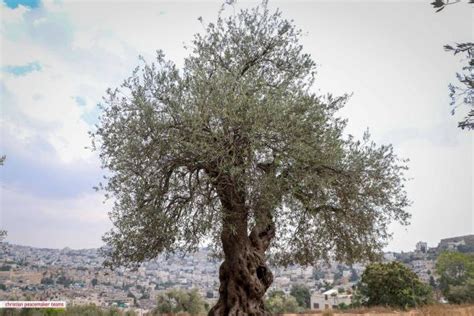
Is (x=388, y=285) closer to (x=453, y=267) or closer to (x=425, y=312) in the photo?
(x=453, y=267)

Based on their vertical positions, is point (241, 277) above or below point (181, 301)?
above

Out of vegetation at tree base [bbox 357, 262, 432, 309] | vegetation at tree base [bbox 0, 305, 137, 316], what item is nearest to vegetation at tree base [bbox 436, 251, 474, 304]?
vegetation at tree base [bbox 357, 262, 432, 309]

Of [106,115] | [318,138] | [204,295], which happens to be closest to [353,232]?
[318,138]

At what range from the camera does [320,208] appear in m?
12.7

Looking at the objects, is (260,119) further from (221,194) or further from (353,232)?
(353,232)

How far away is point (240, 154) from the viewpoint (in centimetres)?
1097

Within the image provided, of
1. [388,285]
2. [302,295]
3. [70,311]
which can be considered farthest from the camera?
[302,295]

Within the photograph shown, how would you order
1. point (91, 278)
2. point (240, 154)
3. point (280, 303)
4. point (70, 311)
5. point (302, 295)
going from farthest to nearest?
1. point (302, 295)
2. point (280, 303)
3. point (91, 278)
4. point (70, 311)
5. point (240, 154)

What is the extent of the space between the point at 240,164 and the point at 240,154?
26 cm

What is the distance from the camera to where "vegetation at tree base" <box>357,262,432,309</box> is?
106 feet

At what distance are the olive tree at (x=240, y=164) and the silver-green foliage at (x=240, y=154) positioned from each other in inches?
1.4

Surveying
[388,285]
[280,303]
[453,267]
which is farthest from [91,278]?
[453,267]

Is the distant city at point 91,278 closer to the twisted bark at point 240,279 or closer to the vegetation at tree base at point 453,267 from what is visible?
the twisted bark at point 240,279

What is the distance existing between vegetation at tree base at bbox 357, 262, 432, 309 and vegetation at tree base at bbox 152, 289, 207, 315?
49.0 feet
